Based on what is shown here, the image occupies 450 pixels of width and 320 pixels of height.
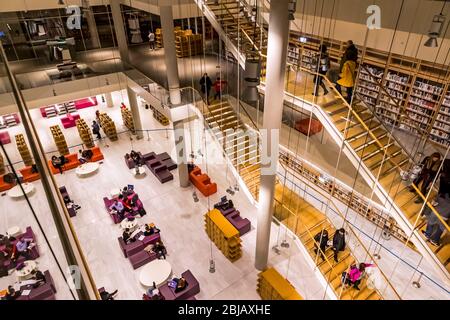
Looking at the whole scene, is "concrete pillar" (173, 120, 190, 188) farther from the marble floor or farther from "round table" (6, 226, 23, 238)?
"round table" (6, 226, 23, 238)

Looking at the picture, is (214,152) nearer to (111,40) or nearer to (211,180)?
(211,180)

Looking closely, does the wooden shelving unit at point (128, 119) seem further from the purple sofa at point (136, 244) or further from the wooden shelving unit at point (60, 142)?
the purple sofa at point (136, 244)

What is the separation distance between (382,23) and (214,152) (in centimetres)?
838

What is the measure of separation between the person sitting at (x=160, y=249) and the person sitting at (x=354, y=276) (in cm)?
500

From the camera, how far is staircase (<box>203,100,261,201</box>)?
8.88 metres

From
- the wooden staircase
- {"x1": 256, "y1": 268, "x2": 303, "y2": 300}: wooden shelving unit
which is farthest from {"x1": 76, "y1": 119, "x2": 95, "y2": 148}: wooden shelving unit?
{"x1": 256, "y1": 268, "x2": 303, "y2": 300}: wooden shelving unit

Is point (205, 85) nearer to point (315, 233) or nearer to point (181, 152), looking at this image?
point (181, 152)

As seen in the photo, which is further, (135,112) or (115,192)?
(135,112)

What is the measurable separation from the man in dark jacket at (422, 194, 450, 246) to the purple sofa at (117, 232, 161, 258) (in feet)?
22.8

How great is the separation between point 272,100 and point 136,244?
6.00m

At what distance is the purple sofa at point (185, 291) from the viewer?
811 centimetres

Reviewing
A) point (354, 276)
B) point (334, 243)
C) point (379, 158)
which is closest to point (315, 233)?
point (334, 243)

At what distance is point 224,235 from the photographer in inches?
355

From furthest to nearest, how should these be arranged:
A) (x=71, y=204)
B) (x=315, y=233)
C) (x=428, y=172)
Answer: (x=71, y=204) → (x=315, y=233) → (x=428, y=172)
